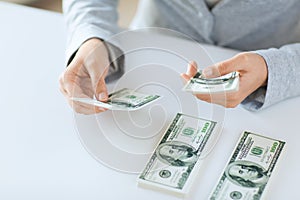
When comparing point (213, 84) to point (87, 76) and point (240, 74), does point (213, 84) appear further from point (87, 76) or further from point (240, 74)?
point (87, 76)

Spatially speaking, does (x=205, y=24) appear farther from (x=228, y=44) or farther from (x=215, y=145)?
(x=215, y=145)

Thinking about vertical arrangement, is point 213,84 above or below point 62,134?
above

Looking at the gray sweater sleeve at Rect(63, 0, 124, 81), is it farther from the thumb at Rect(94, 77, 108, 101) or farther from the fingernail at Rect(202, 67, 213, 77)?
the fingernail at Rect(202, 67, 213, 77)

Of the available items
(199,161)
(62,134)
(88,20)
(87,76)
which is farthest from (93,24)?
(199,161)

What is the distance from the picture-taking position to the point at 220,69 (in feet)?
3.15

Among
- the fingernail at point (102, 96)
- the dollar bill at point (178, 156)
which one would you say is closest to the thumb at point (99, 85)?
the fingernail at point (102, 96)

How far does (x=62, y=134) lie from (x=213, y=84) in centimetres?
24

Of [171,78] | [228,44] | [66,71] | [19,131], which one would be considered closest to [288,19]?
[228,44]

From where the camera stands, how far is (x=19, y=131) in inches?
37.2

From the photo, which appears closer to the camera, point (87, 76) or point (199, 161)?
point (199, 161)

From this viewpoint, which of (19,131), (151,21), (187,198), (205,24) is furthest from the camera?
(151,21)

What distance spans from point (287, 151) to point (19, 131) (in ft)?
1.32

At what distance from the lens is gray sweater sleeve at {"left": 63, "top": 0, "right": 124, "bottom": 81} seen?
1063 mm

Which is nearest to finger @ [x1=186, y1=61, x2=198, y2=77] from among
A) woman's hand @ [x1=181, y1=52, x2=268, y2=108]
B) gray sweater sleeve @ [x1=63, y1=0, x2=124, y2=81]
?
woman's hand @ [x1=181, y1=52, x2=268, y2=108]
